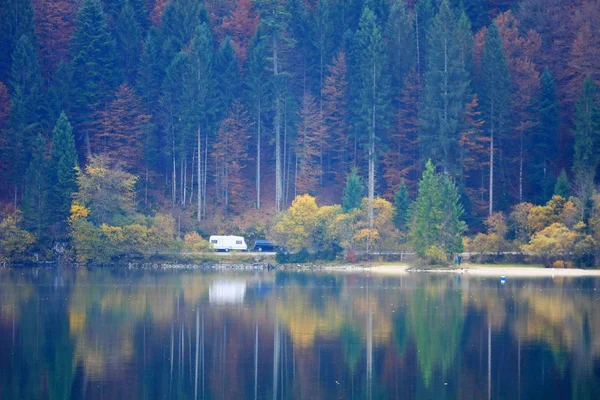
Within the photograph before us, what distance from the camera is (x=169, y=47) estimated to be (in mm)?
90000

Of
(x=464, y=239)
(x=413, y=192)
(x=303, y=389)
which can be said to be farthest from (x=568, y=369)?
(x=413, y=192)

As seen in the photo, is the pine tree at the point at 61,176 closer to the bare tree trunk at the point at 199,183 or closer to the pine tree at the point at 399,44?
the bare tree trunk at the point at 199,183

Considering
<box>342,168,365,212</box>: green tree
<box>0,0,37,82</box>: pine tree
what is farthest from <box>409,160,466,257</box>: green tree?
<box>0,0,37,82</box>: pine tree

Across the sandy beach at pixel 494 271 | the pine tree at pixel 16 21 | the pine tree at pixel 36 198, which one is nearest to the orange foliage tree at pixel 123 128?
the pine tree at pixel 36 198

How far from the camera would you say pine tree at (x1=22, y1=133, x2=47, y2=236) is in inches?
2975

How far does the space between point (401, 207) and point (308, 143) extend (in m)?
14.6

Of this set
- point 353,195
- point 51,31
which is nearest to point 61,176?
point 51,31

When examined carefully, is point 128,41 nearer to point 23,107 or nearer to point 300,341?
point 23,107

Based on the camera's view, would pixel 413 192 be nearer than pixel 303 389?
No

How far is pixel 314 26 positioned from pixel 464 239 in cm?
3048

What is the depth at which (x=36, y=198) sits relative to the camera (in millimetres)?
76500

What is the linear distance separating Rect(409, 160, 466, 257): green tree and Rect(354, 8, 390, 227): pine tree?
40.5 ft

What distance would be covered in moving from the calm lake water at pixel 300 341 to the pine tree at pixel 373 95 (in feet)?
97.2

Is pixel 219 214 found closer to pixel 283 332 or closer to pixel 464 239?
pixel 464 239
